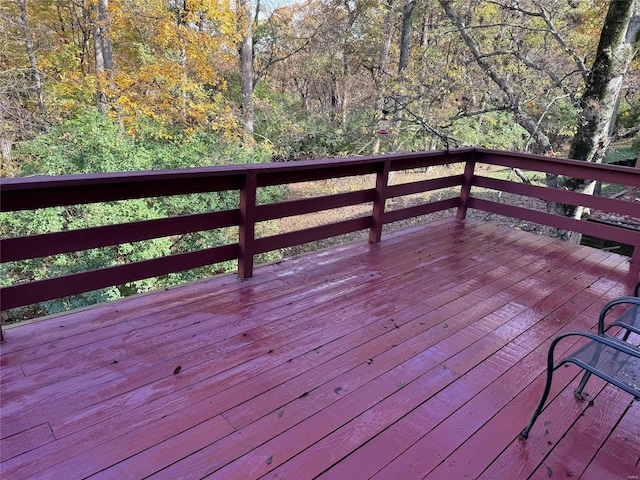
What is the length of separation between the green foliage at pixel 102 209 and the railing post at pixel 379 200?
11.2ft

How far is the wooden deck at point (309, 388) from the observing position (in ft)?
5.12

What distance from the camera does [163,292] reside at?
2.76 metres

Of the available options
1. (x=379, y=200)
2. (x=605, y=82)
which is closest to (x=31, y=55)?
(x=379, y=200)

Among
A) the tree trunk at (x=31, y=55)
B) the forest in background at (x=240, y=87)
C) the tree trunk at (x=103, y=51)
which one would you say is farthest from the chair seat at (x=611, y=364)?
the tree trunk at (x=31, y=55)

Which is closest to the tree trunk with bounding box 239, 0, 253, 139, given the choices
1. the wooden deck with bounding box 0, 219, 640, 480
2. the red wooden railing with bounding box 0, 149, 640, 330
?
the red wooden railing with bounding box 0, 149, 640, 330

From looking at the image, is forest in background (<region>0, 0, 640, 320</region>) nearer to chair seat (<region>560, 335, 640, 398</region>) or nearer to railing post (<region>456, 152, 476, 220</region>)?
railing post (<region>456, 152, 476, 220</region>)

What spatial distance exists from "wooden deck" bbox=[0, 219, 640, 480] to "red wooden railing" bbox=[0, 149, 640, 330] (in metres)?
0.25

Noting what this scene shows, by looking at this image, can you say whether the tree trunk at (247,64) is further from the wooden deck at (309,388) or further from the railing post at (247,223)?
the wooden deck at (309,388)

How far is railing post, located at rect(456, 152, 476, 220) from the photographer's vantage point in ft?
15.2

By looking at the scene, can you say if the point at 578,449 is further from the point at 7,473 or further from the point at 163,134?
the point at 163,134

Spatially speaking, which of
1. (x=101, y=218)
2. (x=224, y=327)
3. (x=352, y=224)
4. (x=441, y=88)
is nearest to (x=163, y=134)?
(x=101, y=218)

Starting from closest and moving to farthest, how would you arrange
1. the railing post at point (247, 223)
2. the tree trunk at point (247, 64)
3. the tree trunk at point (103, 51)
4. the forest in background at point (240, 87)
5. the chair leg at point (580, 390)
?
the chair leg at point (580, 390) < the railing post at point (247, 223) < the forest in background at point (240, 87) < the tree trunk at point (103, 51) < the tree trunk at point (247, 64)

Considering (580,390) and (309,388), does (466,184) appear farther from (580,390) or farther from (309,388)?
(309,388)

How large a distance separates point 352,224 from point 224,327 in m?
1.71
